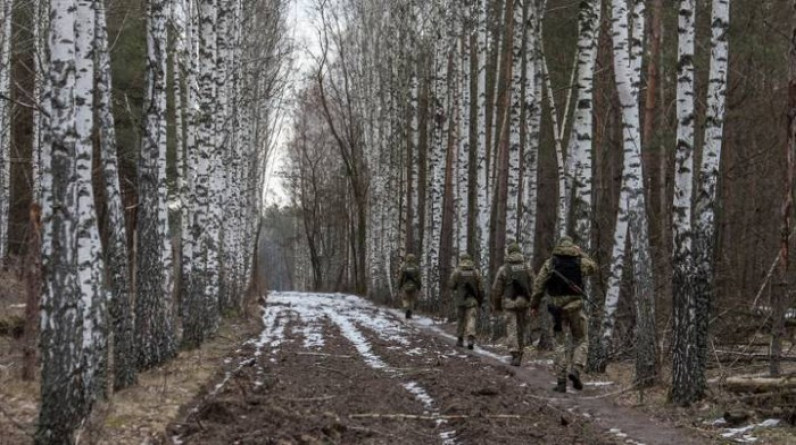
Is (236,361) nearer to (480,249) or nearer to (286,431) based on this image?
(286,431)

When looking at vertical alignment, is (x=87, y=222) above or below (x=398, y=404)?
above

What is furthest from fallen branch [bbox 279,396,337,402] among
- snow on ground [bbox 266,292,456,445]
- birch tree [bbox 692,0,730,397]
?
birch tree [bbox 692,0,730,397]

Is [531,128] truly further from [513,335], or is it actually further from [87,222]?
[87,222]

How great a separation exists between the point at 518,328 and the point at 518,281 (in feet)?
3.17

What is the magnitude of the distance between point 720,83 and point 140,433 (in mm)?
7494

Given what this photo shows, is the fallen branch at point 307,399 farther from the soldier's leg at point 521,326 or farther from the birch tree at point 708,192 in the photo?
the soldier's leg at point 521,326

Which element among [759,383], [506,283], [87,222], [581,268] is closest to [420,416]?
[581,268]

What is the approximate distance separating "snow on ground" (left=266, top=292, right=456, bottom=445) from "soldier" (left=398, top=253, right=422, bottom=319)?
64 cm

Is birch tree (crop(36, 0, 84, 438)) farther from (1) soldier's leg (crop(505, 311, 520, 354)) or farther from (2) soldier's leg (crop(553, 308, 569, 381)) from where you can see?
(1) soldier's leg (crop(505, 311, 520, 354))

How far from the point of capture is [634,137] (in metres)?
11.6

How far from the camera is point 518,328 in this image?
1450cm

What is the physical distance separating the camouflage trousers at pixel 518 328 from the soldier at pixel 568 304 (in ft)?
8.75

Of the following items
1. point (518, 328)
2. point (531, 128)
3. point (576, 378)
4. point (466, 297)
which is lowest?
point (576, 378)

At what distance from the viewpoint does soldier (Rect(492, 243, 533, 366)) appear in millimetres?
14828
